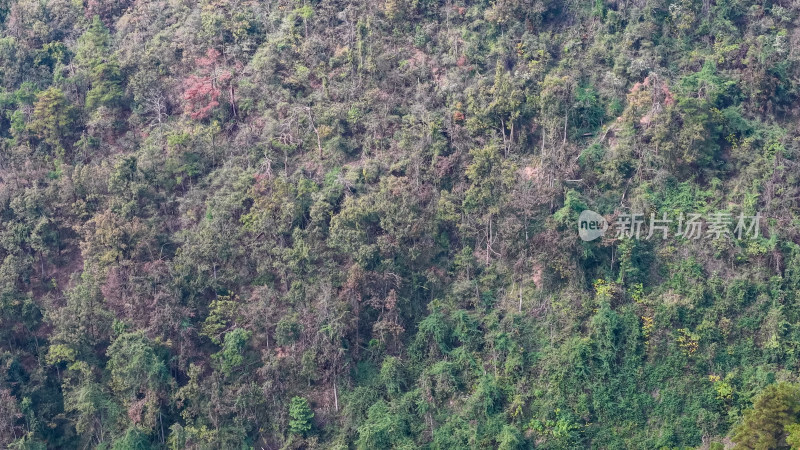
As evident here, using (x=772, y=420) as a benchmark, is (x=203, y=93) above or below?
above

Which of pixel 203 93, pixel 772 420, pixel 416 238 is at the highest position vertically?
pixel 203 93

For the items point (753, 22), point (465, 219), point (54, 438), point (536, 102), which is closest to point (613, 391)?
point (465, 219)

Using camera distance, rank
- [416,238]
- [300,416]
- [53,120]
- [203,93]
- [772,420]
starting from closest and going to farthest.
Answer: [772,420] < [300,416] < [416,238] < [53,120] < [203,93]

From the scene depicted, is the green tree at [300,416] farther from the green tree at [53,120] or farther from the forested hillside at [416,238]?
the green tree at [53,120]

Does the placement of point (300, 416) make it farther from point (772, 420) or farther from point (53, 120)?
point (53, 120)

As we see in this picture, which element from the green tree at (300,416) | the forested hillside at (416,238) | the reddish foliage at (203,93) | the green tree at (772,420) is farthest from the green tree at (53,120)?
the green tree at (772,420)

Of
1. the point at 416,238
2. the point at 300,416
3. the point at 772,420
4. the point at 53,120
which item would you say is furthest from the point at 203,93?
the point at 772,420

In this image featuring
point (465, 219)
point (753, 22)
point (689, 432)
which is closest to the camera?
point (689, 432)

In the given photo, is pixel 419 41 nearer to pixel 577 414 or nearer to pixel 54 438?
pixel 577 414

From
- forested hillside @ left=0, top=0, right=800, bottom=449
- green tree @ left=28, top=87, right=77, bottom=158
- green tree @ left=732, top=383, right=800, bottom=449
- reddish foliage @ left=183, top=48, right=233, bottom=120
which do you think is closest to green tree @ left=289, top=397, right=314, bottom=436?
forested hillside @ left=0, top=0, right=800, bottom=449
